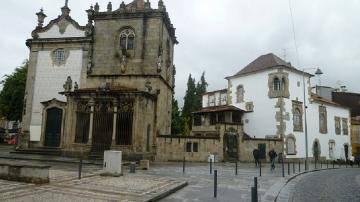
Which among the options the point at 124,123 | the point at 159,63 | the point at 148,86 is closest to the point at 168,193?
the point at 124,123

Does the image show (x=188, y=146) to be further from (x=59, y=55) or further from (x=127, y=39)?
(x=59, y=55)

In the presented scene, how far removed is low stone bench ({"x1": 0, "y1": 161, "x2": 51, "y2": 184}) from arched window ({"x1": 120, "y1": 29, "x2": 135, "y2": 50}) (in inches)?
674

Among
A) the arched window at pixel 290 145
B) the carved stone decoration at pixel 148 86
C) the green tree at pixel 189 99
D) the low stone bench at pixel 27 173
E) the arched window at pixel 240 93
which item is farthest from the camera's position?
the green tree at pixel 189 99

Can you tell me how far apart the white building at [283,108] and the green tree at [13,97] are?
24.7 metres

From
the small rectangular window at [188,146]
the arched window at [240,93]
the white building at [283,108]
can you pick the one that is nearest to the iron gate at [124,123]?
the small rectangular window at [188,146]

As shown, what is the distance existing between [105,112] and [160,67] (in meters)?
5.71

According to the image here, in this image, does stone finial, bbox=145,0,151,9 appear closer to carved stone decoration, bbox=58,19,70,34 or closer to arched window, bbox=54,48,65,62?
carved stone decoration, bbox=58,19,70,34

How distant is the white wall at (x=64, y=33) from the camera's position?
28.0 meters

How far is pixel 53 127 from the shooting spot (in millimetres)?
26328

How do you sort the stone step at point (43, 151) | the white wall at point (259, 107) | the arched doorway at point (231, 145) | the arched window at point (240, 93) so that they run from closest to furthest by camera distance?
the stone step at point (43, 151), the arched doorway at point (231, 145), the white wall at point (259, 107), the arched window at point (240, 93)

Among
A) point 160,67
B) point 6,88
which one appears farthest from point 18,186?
point 6,88

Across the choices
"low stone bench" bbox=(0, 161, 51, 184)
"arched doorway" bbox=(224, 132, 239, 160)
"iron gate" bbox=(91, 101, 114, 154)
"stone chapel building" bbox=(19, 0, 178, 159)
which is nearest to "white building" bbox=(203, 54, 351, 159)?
"arched doorway" bbox=(224, 132, 239, 160)

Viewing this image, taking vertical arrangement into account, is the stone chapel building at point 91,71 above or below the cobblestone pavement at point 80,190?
above

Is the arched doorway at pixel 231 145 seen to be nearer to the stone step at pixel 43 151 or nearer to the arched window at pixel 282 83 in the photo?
the arched window at pixel 282 83
